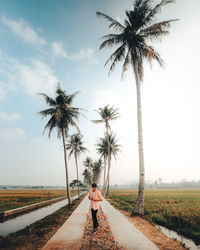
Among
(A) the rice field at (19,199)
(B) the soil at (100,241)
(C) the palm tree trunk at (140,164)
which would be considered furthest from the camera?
(A) the rice field at (19,199)

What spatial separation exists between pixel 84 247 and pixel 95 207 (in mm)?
1826

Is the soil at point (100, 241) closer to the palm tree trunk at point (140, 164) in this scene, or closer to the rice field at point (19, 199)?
the palm tree trunk at point (140, 164)

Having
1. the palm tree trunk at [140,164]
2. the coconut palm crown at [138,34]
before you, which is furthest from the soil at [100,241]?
the coconut palm crown at [138,34]

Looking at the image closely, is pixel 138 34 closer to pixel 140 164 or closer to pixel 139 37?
pixel 139 37

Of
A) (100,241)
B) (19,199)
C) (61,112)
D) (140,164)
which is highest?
(61,112)

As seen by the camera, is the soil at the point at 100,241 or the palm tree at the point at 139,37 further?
the palm tree at the point at 139,37

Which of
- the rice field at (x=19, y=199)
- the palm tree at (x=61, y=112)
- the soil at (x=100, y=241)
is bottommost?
the rice field at (x=19, y=199)

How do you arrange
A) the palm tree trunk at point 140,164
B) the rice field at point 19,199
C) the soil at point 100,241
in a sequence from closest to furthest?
the soil at point 100,241
the palm tree trunk at point 140,164
the rice field at point 19,199

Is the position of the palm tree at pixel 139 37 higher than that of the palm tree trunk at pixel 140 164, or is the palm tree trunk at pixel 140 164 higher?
the palm tree at pixel 139 37

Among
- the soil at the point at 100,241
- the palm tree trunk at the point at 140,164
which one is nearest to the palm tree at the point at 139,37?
the palm tree trunk at the point at 140,164

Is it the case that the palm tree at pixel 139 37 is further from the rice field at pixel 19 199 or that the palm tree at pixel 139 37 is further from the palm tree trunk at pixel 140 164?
the rice field at pixel 19 199

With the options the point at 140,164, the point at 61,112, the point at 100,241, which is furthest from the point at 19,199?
the point at 100,241

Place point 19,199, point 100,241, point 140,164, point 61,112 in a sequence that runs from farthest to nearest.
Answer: point 19,199, point 61,112, point 140,164, point 100,241

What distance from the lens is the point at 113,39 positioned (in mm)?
12766
